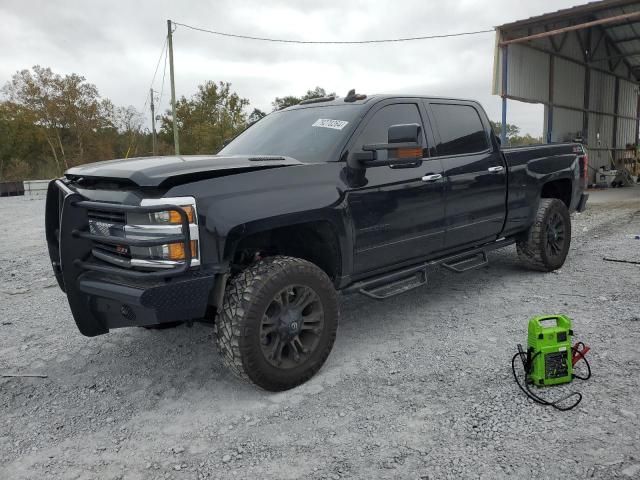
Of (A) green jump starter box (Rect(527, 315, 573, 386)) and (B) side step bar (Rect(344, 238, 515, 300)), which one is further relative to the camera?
(B) side step bar (Rect(344, 238, 515, 300))

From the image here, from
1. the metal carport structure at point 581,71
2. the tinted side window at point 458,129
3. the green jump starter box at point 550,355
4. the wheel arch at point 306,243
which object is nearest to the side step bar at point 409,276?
the wheel arch at point 306,243

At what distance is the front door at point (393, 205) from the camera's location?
3662 mm

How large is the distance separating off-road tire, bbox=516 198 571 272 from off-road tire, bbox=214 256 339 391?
3.27 meters

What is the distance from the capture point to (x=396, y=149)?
3480mm

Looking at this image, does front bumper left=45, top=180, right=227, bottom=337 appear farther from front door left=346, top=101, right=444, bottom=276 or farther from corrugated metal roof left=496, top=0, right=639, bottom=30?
corrugated metal roof left=496, top=0, right=639, bottom=30

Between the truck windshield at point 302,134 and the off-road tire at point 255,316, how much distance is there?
868 millimetres

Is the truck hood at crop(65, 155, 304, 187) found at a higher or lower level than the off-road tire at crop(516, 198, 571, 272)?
higher

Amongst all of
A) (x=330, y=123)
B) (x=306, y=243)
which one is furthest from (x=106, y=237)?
(x=330, y=123)

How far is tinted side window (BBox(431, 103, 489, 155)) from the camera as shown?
4537 millimetres

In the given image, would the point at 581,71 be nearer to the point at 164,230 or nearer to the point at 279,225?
the point at 279,225

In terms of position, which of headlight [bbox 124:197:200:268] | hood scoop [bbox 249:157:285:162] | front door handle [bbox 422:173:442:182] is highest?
hood scoop [bbox 249:157:285:162]

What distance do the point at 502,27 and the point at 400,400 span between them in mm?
15451

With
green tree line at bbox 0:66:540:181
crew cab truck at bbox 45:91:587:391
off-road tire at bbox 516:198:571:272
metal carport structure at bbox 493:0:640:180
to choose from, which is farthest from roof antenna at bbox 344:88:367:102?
green tree line at bbox 0:66:540:181

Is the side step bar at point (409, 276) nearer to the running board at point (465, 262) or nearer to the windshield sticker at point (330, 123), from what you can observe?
the running board at point (465, 262)
